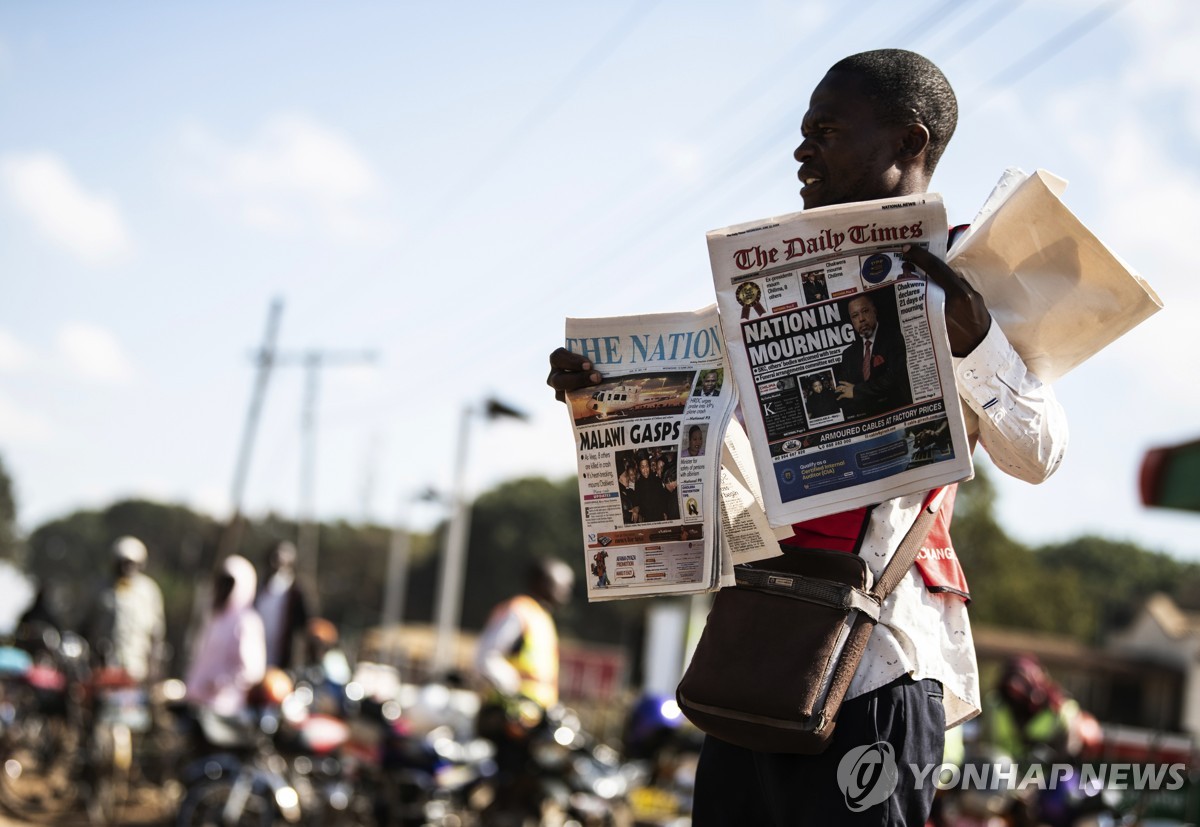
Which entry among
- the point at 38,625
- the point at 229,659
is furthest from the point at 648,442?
the point at 38,625

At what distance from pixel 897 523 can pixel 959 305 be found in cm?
39

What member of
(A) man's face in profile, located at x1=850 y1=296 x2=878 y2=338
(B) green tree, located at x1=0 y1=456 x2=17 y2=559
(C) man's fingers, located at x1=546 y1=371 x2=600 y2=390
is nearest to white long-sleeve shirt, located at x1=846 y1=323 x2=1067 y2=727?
(A) man's face in profile, located at x1=850 y1=296 x2=878 y2=338

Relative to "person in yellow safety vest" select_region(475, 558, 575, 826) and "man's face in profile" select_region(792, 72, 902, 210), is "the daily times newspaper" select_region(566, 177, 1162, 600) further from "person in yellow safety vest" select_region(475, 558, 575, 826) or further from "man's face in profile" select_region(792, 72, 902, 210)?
"person in yellow safety vest" select_region(475, 558, 575, 826)

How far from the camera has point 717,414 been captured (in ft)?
8.12

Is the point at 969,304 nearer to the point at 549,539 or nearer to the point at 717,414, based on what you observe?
the point at 717,414

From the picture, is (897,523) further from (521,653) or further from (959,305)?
(521,653)

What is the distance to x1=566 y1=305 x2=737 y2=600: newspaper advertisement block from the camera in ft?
8.16

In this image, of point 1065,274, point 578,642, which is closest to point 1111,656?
point 578,642

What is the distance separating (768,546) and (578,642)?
254 feet

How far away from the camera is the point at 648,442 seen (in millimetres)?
2543

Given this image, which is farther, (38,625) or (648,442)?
(38,625)

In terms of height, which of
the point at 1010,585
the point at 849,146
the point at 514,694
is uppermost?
the point at 1010,585

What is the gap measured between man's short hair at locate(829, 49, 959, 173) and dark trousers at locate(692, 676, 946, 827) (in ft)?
3.12

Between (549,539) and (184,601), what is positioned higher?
(549,539)
